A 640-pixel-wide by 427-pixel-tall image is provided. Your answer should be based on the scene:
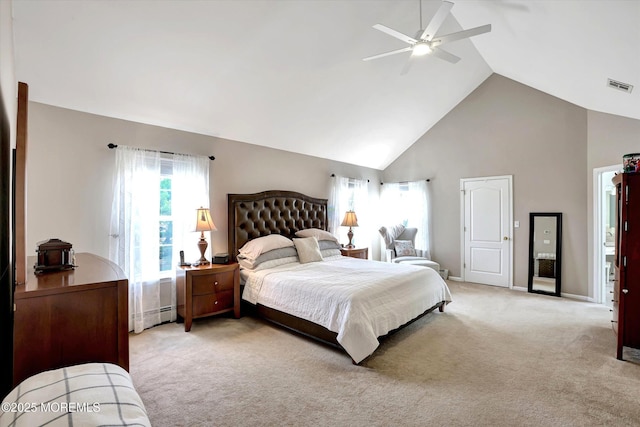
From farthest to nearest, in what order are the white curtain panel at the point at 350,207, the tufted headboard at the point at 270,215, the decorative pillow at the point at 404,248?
the decorative pillow at the point at 404,248 < the white curtain panel at the point at 350,207 < the tufted headboard at the point at 270,215

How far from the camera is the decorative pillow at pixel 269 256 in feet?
13.2

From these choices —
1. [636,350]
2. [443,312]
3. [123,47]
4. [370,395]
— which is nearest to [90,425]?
[370,395]

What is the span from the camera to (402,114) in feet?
18.3

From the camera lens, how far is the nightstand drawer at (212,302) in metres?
3.62

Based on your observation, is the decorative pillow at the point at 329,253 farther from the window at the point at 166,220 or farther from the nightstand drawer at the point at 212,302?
the window at the point at 166,220

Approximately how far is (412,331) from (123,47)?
4033 mm

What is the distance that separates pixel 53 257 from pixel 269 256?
2444 millimetres

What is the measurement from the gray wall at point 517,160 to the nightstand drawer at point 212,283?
4317mm

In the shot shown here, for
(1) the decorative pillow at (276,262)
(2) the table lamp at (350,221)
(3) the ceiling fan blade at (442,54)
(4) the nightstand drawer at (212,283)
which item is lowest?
(4) the nightstand drawer at (212,283)

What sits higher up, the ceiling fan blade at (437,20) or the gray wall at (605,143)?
the ceiling fan blade at (437,20)

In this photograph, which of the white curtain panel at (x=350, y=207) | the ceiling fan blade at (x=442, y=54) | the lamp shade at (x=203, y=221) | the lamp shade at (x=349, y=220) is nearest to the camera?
the ceiling fan blade at (x=442, y=54)

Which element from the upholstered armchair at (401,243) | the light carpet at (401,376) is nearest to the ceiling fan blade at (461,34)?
the light carpet at (401,376)

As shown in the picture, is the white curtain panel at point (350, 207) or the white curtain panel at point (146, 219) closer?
the white curtain panel at point (146, 219)

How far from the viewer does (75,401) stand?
1169 millimetres
